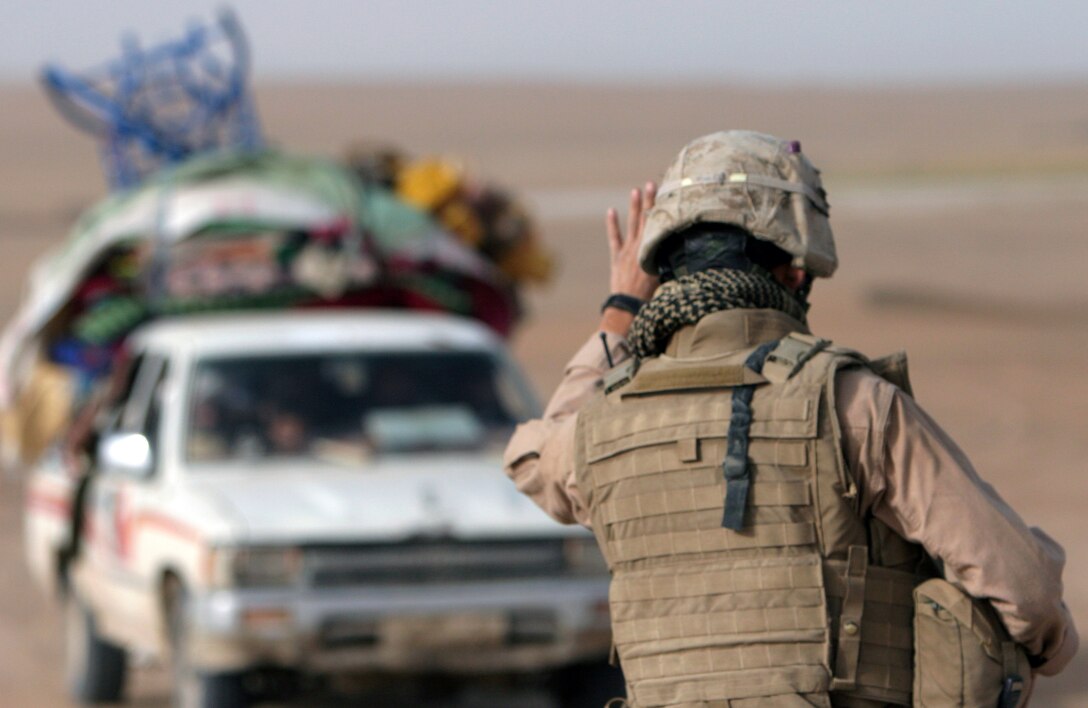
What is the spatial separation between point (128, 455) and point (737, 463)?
16.8 ft

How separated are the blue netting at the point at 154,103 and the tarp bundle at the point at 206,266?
2.96 feet

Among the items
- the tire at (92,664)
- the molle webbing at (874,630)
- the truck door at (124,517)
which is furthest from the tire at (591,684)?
the molle webbing at (874,630)

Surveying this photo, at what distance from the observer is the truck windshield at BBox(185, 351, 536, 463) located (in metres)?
8.05

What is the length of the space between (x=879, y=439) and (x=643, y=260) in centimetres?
56

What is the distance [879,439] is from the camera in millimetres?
2879

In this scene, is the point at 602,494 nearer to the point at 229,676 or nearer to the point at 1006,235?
the point at 229,676

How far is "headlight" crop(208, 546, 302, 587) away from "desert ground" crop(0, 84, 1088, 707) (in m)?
2.13

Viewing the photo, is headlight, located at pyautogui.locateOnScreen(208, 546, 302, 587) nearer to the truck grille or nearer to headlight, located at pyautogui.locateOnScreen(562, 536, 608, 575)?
the truck grille

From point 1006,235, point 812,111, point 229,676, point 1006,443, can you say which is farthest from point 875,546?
point 812,111

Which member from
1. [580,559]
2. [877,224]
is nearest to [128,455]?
[580,559]

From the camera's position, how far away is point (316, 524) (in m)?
7.17

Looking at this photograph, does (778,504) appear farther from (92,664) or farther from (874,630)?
(92,664)

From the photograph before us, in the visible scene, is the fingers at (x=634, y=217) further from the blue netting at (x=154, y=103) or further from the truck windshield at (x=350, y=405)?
the blue netting at (x=154, y=103)

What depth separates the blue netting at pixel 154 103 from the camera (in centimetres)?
1155
